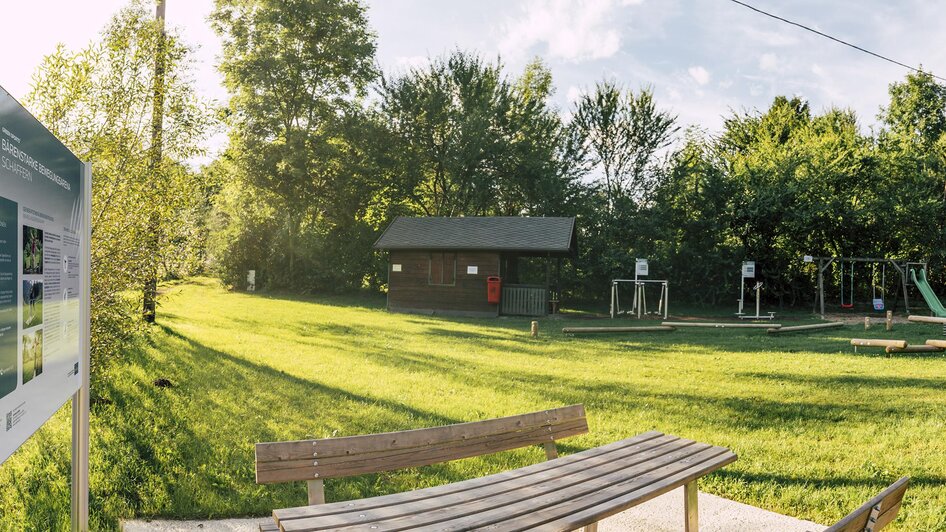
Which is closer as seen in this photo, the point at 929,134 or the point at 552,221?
the point at 552,221

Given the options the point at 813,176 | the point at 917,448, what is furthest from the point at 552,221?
the point at 917,448

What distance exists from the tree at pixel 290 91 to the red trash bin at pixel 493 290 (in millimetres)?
13038

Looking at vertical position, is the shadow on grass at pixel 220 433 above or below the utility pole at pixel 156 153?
below

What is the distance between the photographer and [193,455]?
5.70 metres

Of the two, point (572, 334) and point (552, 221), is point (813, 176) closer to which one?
point (552, 221)

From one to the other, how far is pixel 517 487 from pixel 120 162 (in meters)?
6.00

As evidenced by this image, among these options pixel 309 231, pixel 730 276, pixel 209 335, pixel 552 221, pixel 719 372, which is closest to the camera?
pixel 719 372

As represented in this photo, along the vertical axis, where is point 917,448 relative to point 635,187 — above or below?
below

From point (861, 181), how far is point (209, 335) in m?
25.3

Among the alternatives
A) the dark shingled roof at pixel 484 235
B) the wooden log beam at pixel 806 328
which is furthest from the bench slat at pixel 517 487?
the dark shingled roof at pixel 484 235

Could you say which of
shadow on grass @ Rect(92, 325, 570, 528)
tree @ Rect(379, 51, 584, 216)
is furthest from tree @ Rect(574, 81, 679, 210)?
shadow on grass @ Rect(92, 325, 570, 528)

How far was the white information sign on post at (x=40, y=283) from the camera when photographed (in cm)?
236

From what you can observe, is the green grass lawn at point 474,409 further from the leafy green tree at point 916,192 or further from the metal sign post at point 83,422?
the leafy green tree at point 916,192

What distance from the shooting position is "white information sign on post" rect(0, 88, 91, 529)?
236cm
